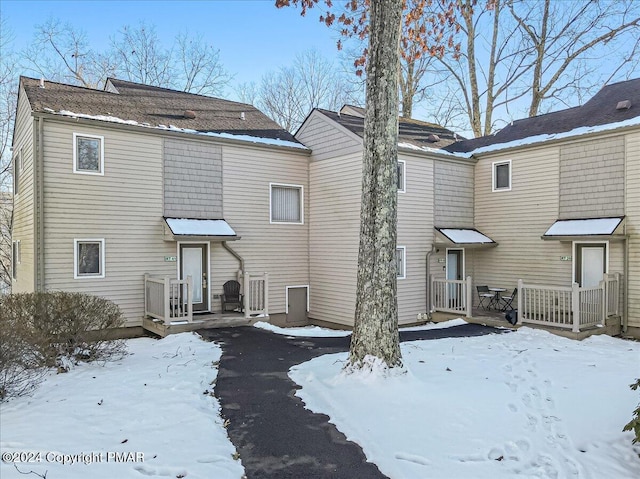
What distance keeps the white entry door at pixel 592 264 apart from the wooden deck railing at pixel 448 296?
9.97 feet

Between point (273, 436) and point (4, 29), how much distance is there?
80.7ft

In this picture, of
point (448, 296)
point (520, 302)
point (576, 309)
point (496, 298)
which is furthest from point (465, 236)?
point (576, 309)

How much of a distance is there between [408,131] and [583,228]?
6637mm

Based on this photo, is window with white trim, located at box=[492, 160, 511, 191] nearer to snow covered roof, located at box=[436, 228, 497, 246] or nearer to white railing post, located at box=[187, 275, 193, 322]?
snow covered roof, located at box=[436, 228, 497, 246]

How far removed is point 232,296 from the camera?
39.6 feet

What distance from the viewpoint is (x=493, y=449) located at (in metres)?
4.20

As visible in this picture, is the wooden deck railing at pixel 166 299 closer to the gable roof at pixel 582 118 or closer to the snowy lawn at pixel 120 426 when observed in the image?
the snowy lawn at pixel 120 426

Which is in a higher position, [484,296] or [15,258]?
[15,258]

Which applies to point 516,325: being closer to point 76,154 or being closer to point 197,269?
point 197,269

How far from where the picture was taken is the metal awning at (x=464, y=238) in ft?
42.0

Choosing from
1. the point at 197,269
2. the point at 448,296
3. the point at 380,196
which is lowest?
the point at 448,296

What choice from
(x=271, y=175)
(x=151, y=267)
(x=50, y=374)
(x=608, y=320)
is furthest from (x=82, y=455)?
(x=608, y=320)

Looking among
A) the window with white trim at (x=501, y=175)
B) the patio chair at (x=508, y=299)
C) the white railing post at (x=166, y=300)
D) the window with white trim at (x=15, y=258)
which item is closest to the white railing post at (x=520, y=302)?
the patio chair at (x=508, y=299)

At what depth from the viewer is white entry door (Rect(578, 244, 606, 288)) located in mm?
11492
